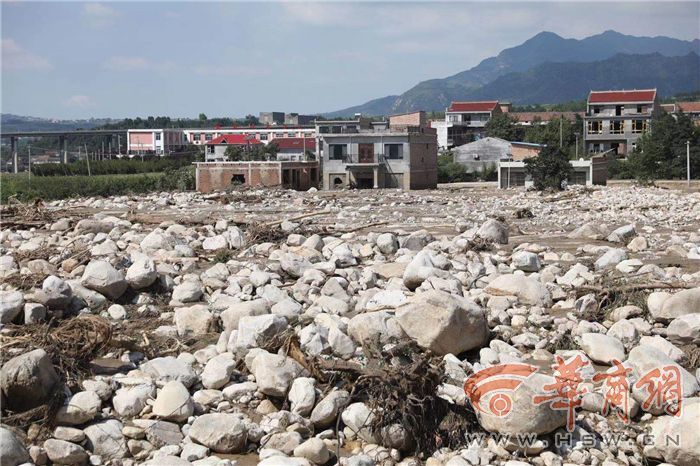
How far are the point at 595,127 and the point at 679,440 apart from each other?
60001 mm

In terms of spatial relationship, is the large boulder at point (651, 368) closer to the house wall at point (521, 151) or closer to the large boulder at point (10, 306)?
the large boulder at point (10, 306)

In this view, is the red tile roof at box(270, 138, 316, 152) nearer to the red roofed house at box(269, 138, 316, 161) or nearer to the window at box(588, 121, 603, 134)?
the red roofed house at box(269, 138, 316, 161)

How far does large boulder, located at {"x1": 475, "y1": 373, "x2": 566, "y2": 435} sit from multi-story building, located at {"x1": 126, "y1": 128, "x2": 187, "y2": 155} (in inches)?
3533

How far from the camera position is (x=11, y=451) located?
707 cm

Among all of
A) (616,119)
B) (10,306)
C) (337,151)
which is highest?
(616,119)

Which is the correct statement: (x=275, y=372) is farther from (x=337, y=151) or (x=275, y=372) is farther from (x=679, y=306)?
(x=337, y=151)

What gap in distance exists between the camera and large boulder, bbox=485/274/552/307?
11117 mm

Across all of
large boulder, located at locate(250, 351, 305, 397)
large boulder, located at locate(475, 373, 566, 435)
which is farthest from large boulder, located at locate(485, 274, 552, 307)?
large boulder, located at locate(250, 351, 305, 397)

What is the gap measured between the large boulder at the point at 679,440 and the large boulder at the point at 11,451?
5.02 m

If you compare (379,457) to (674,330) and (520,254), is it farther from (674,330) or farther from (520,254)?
(520,254)

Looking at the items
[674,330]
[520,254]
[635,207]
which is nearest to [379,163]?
[635,207]

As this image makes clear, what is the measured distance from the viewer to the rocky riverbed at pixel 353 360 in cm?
747

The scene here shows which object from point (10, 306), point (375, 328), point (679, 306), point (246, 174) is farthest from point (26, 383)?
point (246, 174)

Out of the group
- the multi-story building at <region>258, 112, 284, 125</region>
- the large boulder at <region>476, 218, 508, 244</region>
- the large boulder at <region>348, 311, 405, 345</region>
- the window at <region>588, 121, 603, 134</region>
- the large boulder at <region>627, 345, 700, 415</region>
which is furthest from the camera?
the multi-story building at <region>258, 112, 284, 125</region>
